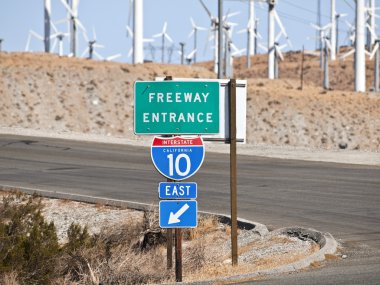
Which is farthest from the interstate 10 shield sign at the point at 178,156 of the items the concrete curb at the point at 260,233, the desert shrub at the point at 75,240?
the desert shrub at the point at 75,240

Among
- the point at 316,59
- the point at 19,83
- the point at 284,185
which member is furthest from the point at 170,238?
the point at 316,59

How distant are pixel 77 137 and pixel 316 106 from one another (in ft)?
77.8

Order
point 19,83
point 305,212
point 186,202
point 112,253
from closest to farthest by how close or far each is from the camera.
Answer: point 186,202
point 112,253
point 305,212
point 19,83

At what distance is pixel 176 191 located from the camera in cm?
1446

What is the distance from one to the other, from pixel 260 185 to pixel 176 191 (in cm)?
1534

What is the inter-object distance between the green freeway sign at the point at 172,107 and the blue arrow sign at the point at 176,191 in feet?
2.27

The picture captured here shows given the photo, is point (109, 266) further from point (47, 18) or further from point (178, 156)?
point (47, 18)

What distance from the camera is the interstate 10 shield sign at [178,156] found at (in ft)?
47.2

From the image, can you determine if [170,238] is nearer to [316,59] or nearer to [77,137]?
[77,137]

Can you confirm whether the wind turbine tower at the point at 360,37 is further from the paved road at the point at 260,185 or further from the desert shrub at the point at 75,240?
the desert shrub at the point at 75,240

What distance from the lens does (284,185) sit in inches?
1169

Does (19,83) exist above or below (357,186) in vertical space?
above

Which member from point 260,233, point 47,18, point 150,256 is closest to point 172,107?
point 150,256

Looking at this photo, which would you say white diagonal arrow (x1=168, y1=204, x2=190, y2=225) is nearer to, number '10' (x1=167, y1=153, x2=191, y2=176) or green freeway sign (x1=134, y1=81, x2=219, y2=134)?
number '10' (x1=167, y1=153, x2=191, y2=176)
